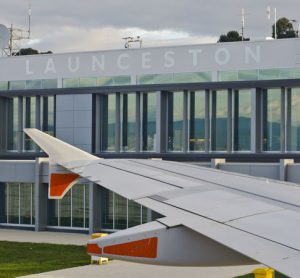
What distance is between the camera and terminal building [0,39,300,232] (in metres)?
37.8

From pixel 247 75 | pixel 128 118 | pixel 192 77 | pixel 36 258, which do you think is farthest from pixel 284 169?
pixel 128 118

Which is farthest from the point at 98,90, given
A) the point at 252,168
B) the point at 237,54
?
the point at 252,168

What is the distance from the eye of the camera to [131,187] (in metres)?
8.20

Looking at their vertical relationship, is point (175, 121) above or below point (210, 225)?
above

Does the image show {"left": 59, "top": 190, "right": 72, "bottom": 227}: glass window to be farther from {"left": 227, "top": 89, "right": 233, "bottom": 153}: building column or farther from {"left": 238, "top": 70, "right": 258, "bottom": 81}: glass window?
{"left": 238, "top": 70, "right": 258, "bottom": 81}: glass window

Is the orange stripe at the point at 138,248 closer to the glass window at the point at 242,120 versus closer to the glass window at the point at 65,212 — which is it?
the glass window at the point at 65,212

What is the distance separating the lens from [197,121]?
136 ft

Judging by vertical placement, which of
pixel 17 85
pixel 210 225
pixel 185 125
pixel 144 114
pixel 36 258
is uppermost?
pixel 17 85

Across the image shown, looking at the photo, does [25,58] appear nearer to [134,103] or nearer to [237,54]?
[134,103]

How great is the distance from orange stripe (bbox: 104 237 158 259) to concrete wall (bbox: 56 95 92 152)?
119ft

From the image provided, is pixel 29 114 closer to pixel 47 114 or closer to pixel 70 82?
pixel 47 114

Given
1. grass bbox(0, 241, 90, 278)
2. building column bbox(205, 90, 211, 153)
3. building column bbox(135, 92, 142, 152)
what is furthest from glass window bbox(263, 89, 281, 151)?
grass bbox(0, 241, 90, 278)

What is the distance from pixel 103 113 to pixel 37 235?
33.1ft

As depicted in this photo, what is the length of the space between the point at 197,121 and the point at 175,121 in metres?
1.25
